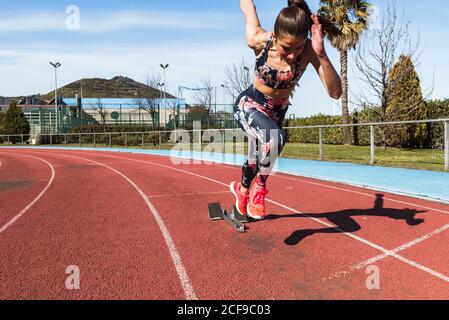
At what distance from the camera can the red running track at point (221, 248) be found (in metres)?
3.13

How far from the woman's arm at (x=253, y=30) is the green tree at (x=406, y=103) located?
19.7 meters

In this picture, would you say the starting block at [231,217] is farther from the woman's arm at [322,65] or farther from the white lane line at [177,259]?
the woman's arm at [322,65]

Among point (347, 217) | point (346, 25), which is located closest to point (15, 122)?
point (346, 25)

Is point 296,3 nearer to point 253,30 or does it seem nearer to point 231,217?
point 253,30

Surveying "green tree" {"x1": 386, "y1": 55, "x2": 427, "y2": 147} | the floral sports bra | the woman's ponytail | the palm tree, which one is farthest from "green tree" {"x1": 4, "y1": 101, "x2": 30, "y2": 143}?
the woman's ponytail

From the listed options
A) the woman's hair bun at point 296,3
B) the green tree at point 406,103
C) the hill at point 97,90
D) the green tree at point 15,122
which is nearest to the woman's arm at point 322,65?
the woman's hair bun at point 296,3

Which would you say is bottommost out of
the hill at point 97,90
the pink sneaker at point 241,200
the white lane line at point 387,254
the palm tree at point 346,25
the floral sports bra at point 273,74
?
the white lane line at point 387,254

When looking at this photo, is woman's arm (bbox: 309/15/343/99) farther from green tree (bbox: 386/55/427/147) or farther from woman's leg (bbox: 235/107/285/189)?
green tree (bbox: 386/55/427/147)

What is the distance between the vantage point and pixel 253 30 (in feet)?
12.6

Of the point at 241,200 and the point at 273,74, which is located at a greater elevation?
the point at 273,74

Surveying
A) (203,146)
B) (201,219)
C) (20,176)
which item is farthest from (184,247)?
(203,146)

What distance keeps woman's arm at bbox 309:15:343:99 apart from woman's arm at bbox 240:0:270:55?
19.3 inches

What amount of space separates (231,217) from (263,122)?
1.80 m

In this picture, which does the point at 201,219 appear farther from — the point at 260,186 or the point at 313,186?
the point at 313,186
